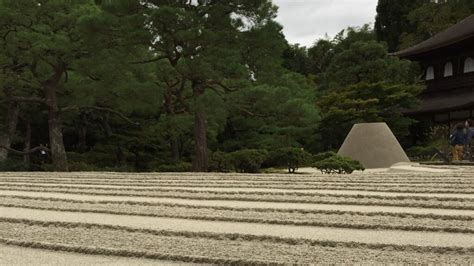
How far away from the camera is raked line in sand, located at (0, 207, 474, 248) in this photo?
3639mm

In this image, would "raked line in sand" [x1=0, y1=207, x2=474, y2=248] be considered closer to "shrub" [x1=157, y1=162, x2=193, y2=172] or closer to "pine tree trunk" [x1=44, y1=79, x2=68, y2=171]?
"shrub" [x1=157, y1=162, x2=193, y2=172]

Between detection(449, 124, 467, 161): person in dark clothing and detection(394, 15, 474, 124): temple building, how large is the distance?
21.6ft

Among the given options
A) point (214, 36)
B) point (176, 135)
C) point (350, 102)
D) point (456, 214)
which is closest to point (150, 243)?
point (456, 214)

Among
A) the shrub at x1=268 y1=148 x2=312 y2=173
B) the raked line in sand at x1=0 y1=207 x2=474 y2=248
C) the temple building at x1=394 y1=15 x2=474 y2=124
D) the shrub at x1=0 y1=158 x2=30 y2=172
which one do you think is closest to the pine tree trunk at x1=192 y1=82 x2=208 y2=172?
the shrub at x1=268 y1=148 x2=312 y2=173

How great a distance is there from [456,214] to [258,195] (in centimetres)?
233

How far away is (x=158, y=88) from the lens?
14484 millimetres

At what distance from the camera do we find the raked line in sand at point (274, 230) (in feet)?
11.9

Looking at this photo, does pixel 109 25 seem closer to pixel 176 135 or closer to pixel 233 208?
pixel 176 135

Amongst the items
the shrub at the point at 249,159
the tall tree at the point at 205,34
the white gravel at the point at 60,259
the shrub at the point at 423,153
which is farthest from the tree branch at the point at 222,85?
the white gravel at the point at 60,259

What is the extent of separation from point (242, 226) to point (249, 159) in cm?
943

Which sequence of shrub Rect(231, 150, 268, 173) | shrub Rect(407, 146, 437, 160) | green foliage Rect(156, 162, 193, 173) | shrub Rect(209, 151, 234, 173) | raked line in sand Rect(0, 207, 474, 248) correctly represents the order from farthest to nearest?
shrub Rect(407, 146, 437, 160)
green foliage Rect(156, 162, 193, 173)
shrub Rect(209, 151, 234, 173)
shrub Rect(231, 150, 268, 173)
raked line in sand Rect(0, 207, 474, 248)

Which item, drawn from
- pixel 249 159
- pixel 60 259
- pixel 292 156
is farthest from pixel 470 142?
pixel 60 259

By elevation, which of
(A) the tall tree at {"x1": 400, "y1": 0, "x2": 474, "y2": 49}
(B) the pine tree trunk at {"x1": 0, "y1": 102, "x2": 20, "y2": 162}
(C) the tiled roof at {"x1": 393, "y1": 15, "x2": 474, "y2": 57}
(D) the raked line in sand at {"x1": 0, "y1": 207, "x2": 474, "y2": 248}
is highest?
(A) the tall tree at {"x1": 400, "y1": 0, "x2": 474, "y2": 49}

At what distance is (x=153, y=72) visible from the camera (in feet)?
50.2
